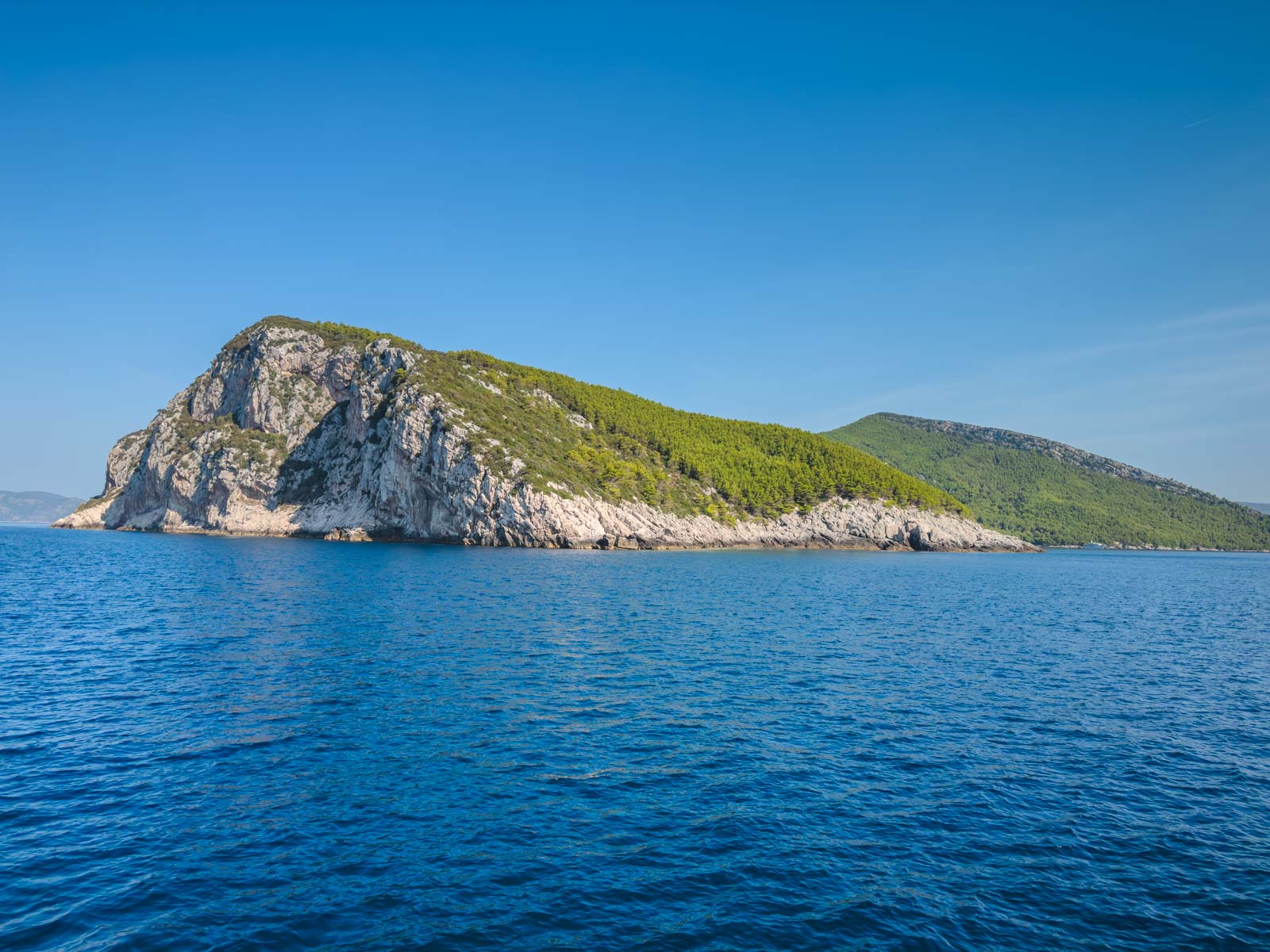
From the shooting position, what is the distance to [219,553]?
86000 mm

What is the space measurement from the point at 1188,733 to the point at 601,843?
74.0 ft

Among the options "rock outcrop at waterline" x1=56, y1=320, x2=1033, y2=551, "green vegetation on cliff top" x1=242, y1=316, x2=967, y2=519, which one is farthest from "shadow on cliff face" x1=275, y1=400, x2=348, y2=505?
"green vegetation on cliff top" x1=242, y1=316, x2=967, y2=519

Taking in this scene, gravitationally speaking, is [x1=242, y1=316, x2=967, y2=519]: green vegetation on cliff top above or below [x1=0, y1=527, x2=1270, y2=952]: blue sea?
above

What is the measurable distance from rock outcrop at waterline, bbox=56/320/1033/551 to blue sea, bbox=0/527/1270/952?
7279 centimetres

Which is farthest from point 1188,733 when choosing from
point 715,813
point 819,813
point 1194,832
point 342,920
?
point 342,920

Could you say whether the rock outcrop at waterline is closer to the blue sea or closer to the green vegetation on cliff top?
the green vegetation on cliff top

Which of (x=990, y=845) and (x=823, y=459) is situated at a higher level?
(x=823, y=459)

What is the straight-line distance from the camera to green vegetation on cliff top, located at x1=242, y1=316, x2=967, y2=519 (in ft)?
415

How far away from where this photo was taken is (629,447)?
15225cm

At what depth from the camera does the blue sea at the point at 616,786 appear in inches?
501

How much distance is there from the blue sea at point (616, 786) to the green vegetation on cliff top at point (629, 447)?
268ft

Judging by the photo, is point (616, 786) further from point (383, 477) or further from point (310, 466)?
point (310, 466)

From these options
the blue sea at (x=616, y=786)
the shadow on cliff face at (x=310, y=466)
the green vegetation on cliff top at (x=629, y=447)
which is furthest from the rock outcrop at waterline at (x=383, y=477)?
the blue sea at (x=616, y=786)

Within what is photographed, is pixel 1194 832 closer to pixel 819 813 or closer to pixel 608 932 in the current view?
pixel 819 813
